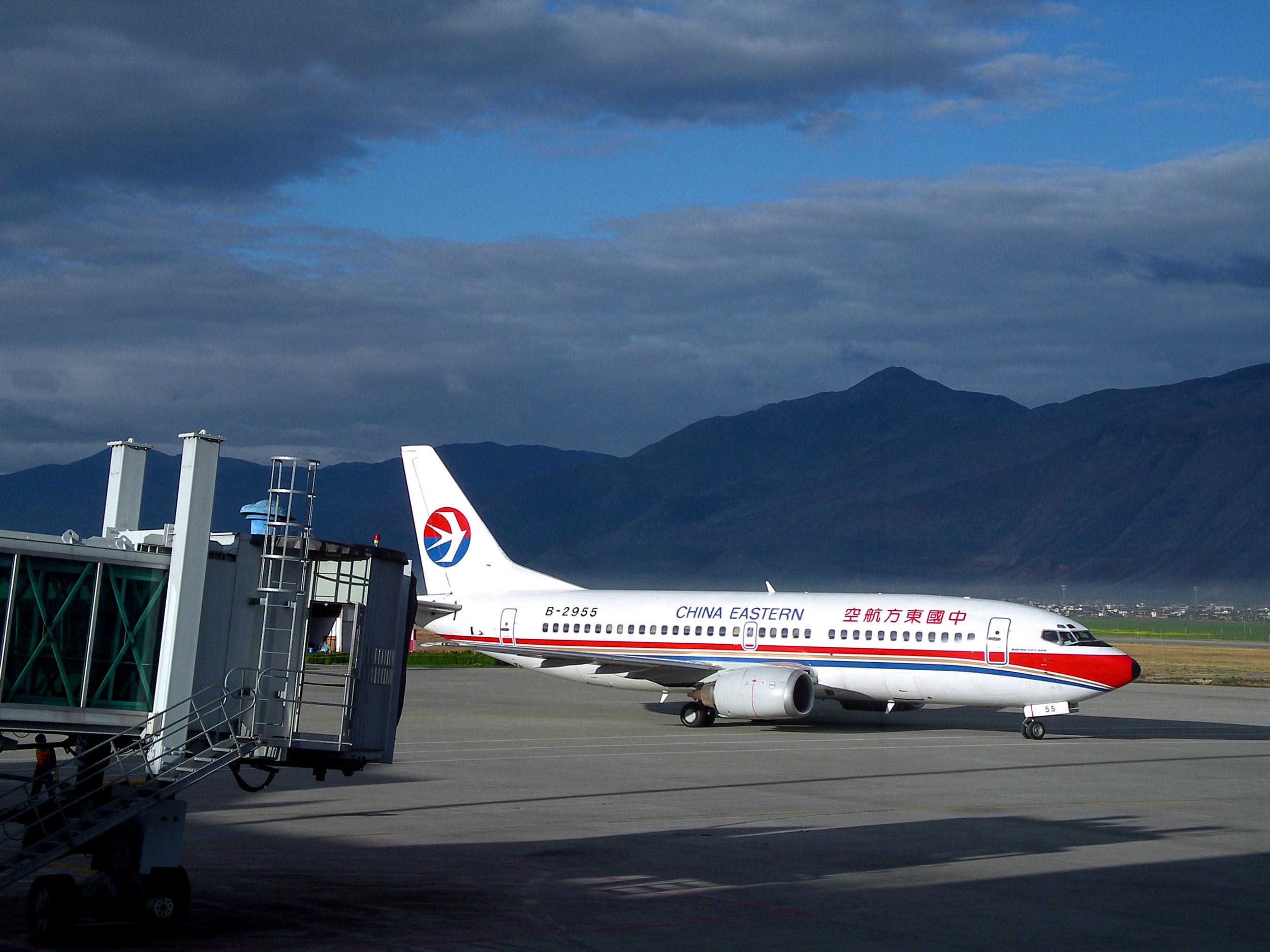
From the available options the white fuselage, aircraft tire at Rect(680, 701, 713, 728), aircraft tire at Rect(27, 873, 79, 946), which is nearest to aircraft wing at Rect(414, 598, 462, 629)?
the white fuselage

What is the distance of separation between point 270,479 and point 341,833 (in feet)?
22.1

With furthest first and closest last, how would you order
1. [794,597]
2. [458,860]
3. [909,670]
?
[794,597], [909,670], [458,860]

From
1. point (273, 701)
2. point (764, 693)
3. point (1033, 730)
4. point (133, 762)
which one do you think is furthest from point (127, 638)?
point (1033, 730)

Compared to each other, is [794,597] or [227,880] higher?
[794,597]

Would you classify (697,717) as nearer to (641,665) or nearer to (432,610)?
(641,665)

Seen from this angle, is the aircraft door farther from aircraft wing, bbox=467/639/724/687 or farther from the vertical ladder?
the vertical ladder

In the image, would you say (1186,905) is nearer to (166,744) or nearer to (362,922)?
(362,922)

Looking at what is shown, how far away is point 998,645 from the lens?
112ft

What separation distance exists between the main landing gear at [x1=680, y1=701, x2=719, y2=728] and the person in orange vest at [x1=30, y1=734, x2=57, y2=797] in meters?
24.4

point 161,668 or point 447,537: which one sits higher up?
point 447,537

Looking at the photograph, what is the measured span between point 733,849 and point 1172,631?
15868cm

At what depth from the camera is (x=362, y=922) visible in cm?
1324

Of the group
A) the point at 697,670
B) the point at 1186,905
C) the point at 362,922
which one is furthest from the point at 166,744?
the point at 697,670

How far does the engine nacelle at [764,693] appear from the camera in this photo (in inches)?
1323
